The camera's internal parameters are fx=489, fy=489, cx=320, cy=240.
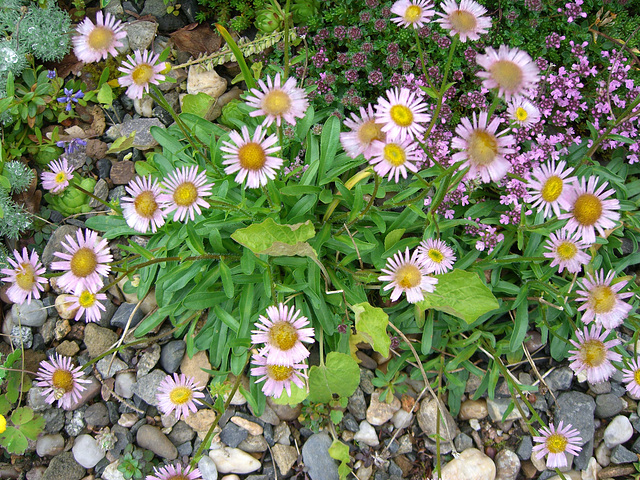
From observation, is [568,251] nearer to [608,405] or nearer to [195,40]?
[608,405]

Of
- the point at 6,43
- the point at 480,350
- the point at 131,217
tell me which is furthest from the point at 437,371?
the point at 6,43

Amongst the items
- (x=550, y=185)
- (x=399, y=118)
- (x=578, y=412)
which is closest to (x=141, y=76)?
(x=399, y=118)

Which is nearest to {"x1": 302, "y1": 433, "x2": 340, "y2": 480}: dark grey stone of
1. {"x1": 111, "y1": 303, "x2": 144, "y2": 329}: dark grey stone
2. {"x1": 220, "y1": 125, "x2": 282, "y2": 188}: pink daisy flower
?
{"x1": 111, "y1": 303, "x2": 144, "y2": 329}: dark grey stone

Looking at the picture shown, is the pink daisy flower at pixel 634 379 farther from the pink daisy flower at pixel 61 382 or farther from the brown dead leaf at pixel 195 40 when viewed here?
the brown dead leaf at pixel 195 40

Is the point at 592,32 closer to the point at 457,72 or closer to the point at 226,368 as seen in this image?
the point at 457,72

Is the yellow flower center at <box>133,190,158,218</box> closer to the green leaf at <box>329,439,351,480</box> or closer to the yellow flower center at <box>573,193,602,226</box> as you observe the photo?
the green leaf at <box>329,439,351,480</box>

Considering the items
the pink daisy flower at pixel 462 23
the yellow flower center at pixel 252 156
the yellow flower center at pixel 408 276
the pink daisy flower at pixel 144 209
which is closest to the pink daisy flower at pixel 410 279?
the yellow flower center at pixel 408 276
